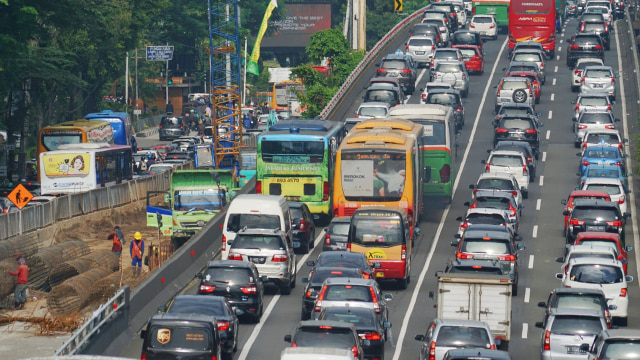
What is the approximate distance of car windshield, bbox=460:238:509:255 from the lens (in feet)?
109

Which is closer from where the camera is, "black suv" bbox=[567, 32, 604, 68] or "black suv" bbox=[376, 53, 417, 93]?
"black suv" bbox=[376, 53, 417, 93]

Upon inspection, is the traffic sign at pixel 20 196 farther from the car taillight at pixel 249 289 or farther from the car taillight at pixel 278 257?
the car taillight at pixel 249 289

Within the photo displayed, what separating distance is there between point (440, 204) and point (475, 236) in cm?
1267

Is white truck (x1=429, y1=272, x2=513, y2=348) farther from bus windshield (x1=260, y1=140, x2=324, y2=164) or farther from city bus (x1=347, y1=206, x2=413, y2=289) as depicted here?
bus windshield (x1=260, y1=140, x2=324, y2=164)

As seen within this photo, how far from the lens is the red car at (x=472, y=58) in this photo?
74812 mm

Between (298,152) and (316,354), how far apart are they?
21273 millimetres

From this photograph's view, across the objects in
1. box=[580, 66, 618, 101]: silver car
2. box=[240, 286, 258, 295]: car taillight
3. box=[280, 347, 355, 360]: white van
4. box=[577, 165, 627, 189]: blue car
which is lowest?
box=[240, 286, 258, 295]: car taillight

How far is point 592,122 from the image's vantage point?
56.8 metres

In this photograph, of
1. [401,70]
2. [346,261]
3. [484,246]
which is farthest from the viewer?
[401,70]

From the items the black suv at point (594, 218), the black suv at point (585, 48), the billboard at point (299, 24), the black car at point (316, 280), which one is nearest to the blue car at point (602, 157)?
the black suv at point (594, 218)

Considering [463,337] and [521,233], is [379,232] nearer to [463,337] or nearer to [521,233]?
[521,233]

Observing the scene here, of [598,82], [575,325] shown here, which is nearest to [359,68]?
[598,82]

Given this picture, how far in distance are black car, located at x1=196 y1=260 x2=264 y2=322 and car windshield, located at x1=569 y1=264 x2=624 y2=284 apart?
7710 millimetres

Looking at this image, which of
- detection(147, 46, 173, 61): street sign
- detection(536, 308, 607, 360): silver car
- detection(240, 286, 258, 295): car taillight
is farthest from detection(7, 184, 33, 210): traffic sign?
detection(147, 46, 173, 61): street sign
